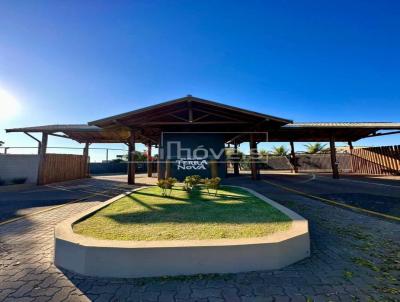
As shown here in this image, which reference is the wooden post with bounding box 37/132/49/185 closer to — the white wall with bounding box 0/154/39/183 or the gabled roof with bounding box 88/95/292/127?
the white wall with bounding box 0/154/39/183

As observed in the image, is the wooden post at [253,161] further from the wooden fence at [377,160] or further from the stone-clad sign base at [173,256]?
the wooden fence at [377,160]

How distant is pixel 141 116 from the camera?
11406mm

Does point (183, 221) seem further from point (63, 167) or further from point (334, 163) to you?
point (63, 167)

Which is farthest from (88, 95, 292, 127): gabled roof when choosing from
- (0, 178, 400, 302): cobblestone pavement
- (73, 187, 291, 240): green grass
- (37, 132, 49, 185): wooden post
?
(0, 178, 400, 302): cobblestone pavement

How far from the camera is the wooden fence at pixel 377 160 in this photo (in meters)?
15.7

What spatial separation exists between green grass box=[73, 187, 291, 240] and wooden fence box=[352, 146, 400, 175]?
16.7 meters

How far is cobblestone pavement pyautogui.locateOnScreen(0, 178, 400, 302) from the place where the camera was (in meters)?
2.17

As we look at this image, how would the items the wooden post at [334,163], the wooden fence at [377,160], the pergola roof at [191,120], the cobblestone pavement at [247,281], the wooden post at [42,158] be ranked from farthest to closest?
the wooden fence at [377,160], the wooden post at [334,163], the wooden post at [42,158], the pergola roof at [191,120], the cobblestone pavement at [247,281]

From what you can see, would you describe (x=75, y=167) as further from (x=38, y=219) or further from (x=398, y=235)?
(x=398, y=235)

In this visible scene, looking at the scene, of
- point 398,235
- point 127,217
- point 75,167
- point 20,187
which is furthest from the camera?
point 75,167

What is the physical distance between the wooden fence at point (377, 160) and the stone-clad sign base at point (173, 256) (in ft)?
61.3

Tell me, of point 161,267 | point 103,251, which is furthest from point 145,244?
point 103,251

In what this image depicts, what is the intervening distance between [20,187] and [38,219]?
8.20 m

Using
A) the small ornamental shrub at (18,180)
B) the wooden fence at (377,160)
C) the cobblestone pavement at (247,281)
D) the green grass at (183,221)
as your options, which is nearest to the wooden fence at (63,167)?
the small ornamental shrub at (18,180)
